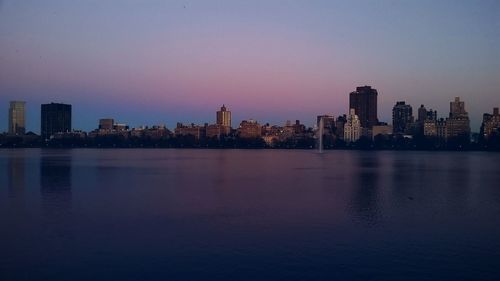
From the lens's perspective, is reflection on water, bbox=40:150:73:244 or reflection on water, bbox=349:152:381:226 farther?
reflection on water, bbox=349:152:381:226

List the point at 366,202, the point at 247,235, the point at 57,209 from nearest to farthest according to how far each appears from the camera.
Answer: the point at 247,235 < the point at 57,209 < the point at 366,202

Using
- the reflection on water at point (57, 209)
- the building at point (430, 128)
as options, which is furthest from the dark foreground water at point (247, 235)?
the building at point (430, 128)

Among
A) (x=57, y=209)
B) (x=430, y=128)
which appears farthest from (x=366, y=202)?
(x=430, y=128)

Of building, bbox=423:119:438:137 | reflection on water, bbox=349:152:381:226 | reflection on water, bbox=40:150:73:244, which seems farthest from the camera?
building, bbox=423:119:438:137

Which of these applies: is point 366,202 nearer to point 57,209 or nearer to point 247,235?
point 247,235

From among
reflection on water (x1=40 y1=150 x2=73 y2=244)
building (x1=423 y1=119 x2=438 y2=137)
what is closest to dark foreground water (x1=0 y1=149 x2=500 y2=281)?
reflection on water (x1=40 y1=150 x2=73 y2=244)

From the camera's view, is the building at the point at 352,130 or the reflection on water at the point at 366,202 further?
the building at the point at 352,130

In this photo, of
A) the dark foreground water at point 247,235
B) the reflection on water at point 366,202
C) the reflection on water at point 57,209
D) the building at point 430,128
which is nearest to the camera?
the dark foreground water at point 247,235

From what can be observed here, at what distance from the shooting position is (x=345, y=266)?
12.6 metres

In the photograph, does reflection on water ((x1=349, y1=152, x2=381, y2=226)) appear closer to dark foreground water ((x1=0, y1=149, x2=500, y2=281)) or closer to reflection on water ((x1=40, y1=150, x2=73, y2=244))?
dark foreground water ((x1=0, y1=149, x2=500, y2=281))

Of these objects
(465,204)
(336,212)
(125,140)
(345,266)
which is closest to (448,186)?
(465,204)

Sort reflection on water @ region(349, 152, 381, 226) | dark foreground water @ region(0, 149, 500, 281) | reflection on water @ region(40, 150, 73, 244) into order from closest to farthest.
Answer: dark foreground water @ region(0, 149, 500, 281), reflection on water @ region(40, 150, 73, 244), reflection on water @ region(349, 152, 381, 226)

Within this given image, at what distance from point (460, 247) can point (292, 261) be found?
5.09 meters

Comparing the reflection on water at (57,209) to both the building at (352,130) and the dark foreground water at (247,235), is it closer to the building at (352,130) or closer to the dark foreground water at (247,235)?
the dark foreground water at (247,235)
